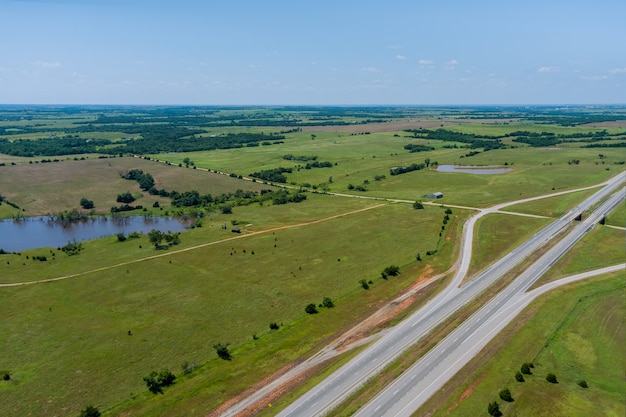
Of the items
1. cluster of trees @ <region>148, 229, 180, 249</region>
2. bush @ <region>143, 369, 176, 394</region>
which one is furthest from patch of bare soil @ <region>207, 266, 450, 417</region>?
cluster of trees @ <region>148, 229, 180, 249</region>

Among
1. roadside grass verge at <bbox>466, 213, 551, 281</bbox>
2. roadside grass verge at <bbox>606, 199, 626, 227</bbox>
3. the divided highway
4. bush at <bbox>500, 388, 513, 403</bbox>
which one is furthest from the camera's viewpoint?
roadside grass verge at <bbox>606, 199, 626, 227</bbox>

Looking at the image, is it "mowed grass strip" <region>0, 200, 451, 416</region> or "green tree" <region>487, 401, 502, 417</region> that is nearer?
"green tree" <region>487, 401, 502, 417</region>

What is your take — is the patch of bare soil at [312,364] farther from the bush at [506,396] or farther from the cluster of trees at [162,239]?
the cluster of trees at [162,239]

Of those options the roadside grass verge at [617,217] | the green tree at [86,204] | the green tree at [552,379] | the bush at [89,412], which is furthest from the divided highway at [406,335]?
the green tree at [86,204]

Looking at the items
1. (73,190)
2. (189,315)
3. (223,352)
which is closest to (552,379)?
(223,352)

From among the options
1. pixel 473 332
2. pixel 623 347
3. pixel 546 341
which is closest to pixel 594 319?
pixel 623 347

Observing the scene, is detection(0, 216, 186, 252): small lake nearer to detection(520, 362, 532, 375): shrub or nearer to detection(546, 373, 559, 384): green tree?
detection(520, 362, 532, 375): shrub
